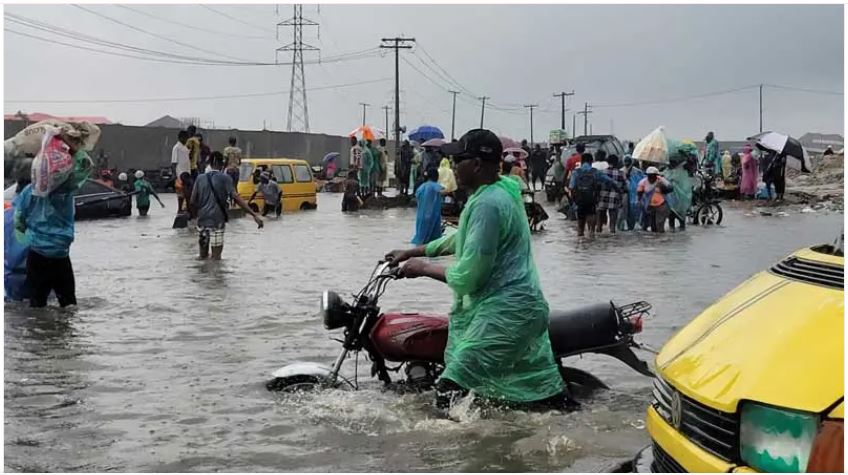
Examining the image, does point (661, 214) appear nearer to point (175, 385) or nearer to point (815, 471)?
point (175, 385)

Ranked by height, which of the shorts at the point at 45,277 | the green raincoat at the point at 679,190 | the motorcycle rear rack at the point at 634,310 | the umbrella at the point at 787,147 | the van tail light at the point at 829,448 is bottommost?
the shorts at the point at 45,277

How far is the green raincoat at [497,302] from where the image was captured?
16.7ft

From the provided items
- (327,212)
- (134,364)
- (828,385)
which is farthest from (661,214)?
(828,385)

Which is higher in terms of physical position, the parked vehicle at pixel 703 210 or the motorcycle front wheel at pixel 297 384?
the parked vehicle at pixel 703 210

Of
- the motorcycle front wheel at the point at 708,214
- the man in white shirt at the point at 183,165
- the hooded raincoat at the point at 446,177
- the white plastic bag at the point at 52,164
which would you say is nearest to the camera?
the white plastic bag at the point at 52,164

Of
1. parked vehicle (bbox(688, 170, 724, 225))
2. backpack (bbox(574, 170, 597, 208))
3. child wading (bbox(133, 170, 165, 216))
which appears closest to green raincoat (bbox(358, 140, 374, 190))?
child wading (bbox(133, 170, 165, 216))

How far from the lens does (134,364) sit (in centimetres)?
730

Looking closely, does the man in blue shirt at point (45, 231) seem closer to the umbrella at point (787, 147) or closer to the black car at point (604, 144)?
the umbrella at point (787, 147)

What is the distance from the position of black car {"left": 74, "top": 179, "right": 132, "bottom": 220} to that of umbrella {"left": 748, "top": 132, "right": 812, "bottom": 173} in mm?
16876

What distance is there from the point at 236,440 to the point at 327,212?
70.2 ft

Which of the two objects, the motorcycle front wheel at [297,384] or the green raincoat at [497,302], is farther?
the motorcycle front wheel at [297,384]

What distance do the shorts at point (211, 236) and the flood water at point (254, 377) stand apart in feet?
0.99

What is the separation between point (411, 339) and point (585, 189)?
41.6 ft

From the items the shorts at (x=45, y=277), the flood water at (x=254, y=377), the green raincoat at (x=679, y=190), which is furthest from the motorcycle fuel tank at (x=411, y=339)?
the green raincoat at (x=679, y=190)
